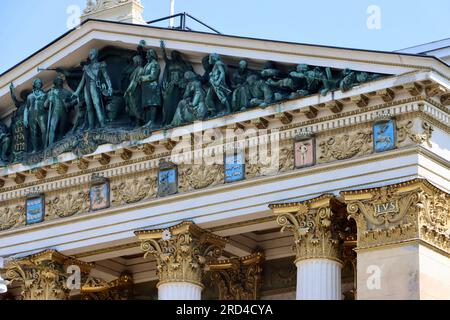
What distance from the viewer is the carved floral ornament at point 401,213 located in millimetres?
38375

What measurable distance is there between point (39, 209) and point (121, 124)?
9.87 ft

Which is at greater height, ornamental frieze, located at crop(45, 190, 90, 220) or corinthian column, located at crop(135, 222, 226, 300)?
ornamental frieze, located at crop(45, 190, 90, 220)

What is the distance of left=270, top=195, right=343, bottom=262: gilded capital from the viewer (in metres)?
39.5

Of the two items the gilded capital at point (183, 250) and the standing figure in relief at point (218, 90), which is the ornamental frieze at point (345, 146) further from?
the gilded capital at point (183, 250)

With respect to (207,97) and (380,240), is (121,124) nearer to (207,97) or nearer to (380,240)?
(207,97)

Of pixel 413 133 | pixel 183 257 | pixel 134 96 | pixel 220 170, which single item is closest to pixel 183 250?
pixel 183 257

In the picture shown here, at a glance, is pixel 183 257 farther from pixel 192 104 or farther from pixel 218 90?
pixel 218 90

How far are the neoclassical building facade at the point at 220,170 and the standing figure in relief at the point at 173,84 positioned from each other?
39 mm

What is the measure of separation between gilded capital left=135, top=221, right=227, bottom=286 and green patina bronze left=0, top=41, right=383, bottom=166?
2.24m

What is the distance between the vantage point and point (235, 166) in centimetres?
4112

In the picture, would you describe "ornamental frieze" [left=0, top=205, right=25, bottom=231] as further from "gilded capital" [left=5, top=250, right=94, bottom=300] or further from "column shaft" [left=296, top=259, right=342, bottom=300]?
"column shaft" [left=296, top=259, right=342, bottom=300]

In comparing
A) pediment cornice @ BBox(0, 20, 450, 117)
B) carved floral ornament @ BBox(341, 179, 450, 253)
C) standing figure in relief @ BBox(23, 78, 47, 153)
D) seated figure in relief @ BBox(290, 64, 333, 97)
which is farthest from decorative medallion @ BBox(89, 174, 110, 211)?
carved floral ornament @ BBox(341, 179, 450, 253)
